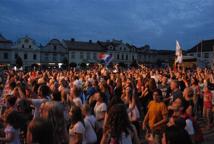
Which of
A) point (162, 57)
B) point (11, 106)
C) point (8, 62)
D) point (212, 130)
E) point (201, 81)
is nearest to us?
point (11, 106)

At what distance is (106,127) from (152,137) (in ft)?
11.1

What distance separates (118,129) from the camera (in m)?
4.57

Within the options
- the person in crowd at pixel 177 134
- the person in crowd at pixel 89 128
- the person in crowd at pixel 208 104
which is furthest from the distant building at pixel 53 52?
the person in crowd at pixel 177 134

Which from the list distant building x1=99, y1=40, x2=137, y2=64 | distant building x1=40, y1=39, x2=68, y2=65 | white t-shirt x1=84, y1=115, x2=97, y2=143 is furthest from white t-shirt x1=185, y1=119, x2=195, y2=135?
distant building x1=99, y1=40, x2=137, y2=64

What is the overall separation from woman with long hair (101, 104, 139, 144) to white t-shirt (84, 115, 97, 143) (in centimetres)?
134

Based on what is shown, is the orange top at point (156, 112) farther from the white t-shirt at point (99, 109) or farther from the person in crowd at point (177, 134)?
the person in crowd at point (177, 134)

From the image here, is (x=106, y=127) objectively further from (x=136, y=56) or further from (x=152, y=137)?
(x=136, y=56)

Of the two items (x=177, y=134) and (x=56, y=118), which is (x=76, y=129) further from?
(x=177, y=134)

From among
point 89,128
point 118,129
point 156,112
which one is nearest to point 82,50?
point 156,112

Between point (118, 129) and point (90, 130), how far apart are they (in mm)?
1580

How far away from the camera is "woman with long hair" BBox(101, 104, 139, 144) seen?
4562mm

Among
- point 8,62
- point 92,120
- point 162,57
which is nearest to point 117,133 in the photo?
point 92,120

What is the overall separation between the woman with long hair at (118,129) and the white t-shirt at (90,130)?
1337mm

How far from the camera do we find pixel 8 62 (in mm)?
74438
